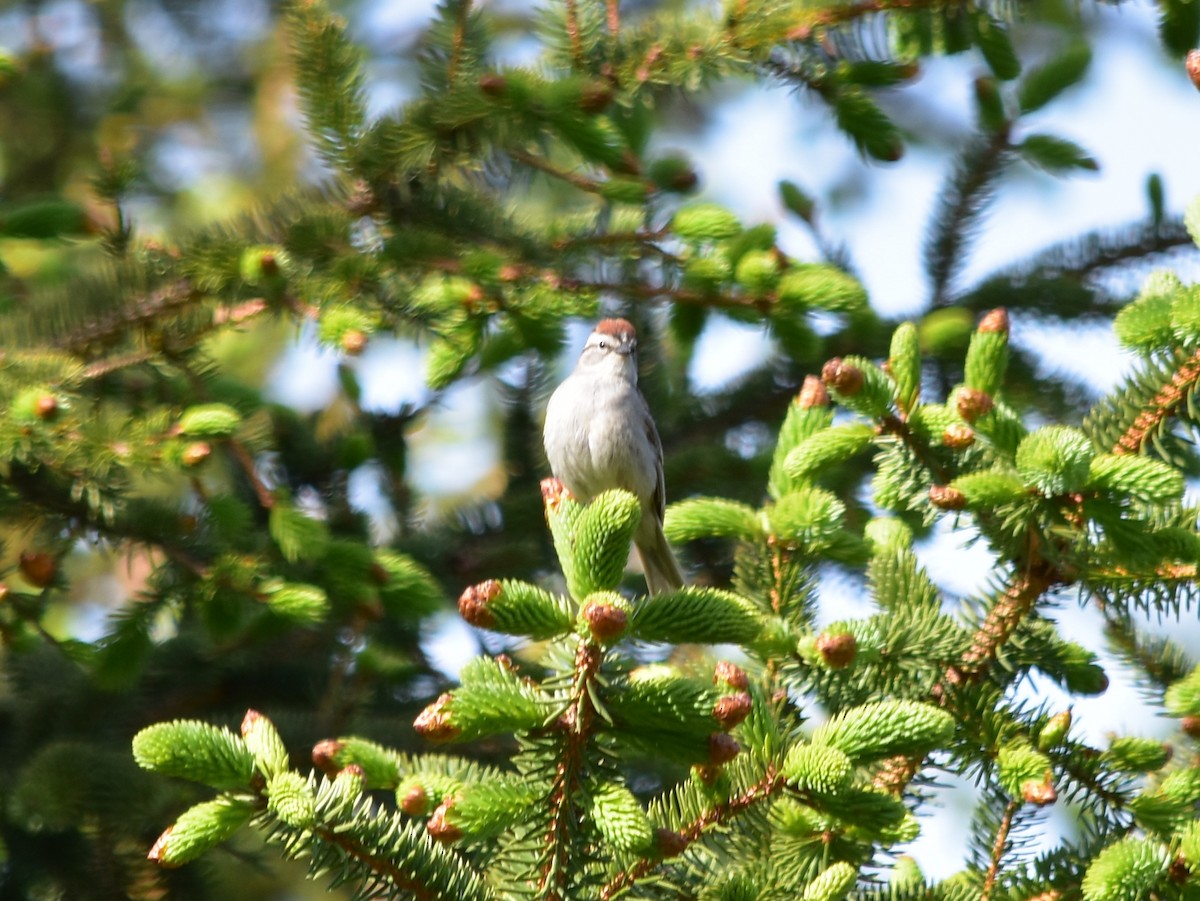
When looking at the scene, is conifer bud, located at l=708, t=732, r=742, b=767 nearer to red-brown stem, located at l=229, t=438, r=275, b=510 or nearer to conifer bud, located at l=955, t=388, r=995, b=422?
conifer bud, located at l=955, t=388, r=995, b=422

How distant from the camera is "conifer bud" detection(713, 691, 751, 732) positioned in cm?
158

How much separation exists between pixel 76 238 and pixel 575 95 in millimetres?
1493

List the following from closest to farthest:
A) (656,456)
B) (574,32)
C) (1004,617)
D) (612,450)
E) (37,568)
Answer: (1004,617) < (37,568) < (574,32) < (612,450) < (656,456)

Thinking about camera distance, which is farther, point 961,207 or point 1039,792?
point 961,207

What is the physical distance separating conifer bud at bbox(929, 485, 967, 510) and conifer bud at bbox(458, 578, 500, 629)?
0.73 meters

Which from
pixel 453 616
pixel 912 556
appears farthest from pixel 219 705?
pixel 912 556

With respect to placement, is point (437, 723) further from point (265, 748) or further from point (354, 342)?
point (354, 342)

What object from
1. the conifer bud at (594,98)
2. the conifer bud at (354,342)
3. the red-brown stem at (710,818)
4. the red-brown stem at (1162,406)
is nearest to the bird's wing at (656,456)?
the conifer bud at (594,98)

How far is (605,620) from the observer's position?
1527 mm

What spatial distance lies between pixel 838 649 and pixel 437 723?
2.13ft

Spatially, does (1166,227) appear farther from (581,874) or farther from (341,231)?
(581,874)

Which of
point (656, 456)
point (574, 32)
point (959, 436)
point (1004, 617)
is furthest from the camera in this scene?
point (656, 456)

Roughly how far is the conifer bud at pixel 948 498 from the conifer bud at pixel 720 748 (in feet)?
1.76

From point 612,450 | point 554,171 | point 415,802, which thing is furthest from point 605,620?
point 612,450
